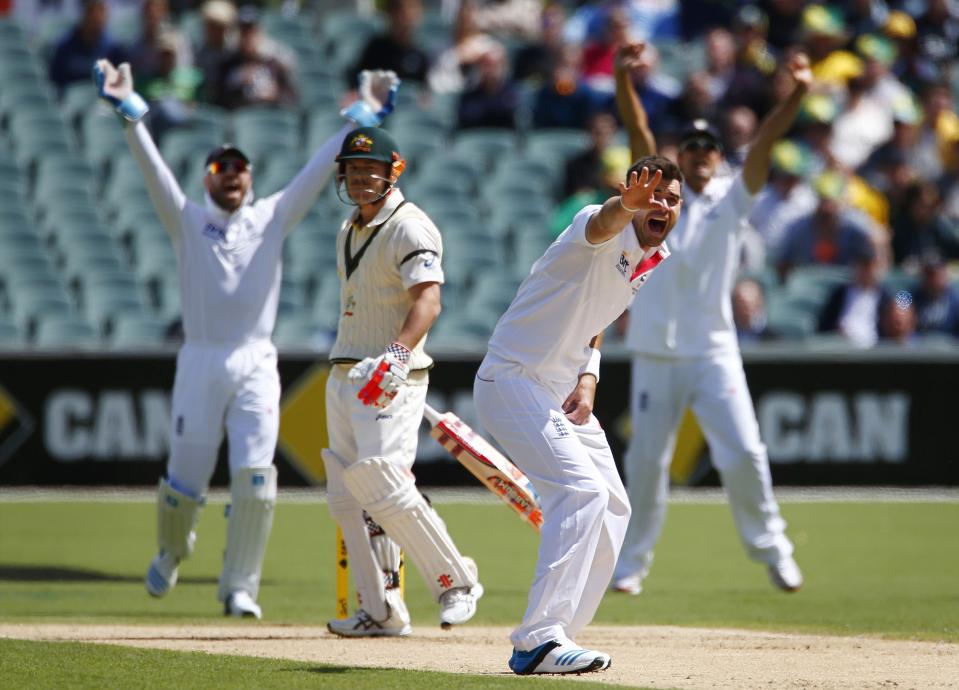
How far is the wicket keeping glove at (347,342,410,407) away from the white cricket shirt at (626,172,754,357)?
3.25 meters

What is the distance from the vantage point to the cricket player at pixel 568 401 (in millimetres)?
6320

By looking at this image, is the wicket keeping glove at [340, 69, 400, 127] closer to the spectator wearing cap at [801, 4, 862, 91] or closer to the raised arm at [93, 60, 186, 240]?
the raised arm at [93, 60, 186, 240]

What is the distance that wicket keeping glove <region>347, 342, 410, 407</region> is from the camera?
6.72m

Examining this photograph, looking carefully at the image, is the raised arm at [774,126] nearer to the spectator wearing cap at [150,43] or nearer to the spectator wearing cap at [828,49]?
the spectator wearing cap at [828,49]

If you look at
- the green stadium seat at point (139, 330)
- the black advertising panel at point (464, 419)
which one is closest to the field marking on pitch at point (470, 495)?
the black advertising panel at point (464, 419)

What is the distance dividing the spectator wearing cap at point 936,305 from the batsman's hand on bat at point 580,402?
9.07m

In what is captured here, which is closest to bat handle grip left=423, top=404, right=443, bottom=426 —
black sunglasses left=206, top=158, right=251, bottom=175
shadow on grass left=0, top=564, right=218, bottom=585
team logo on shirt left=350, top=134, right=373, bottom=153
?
team logo on shirt left=350, top=134, right=373, bottom=153

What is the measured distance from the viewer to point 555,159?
17.0 m

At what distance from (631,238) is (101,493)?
8578 mm

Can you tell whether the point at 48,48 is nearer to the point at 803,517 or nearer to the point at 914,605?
the point at 803,517

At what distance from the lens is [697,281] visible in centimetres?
967

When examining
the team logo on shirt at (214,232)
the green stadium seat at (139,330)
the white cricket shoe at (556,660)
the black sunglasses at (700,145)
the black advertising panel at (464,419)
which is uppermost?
the black sunglasses at (700,145)

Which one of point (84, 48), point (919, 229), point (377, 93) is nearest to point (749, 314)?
point (919, 229)

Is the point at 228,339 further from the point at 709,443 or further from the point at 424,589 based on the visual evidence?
the point at 709,443
